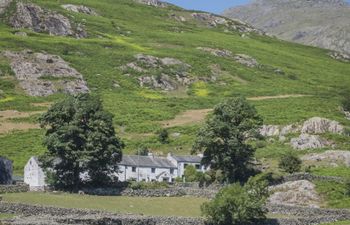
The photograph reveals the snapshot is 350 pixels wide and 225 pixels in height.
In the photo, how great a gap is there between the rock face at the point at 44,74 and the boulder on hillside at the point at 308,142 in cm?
7203

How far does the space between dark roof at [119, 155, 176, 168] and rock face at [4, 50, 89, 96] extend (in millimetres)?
69626

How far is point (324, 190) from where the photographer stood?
8100 centimetres

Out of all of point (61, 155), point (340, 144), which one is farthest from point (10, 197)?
point (340, 144)

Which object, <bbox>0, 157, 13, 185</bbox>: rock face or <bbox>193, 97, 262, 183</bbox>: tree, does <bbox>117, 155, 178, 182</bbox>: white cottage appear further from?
<bbox>0, 157, 13, 185</bbox>: rock face

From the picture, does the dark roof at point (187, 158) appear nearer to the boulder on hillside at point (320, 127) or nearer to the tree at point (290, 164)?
the tree at point (290, 164)

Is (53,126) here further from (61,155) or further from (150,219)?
(150,219)

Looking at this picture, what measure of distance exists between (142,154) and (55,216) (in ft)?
176

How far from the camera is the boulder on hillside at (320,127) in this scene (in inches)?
4771

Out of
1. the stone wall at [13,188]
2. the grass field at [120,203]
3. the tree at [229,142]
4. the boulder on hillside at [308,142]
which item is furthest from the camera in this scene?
the boulder on hillside at [308,142]

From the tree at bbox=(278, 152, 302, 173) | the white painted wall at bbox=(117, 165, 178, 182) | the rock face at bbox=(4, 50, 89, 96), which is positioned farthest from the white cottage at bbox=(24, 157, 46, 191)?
the rock face at bbox=(4, 50, 89, 96)

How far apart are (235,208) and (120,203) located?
43.9 ft

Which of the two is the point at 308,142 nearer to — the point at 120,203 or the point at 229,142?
the point at 229,142

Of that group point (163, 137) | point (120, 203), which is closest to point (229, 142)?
point (120, 203)

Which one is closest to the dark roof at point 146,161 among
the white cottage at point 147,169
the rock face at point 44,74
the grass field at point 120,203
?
the white cottage at point 147,169
